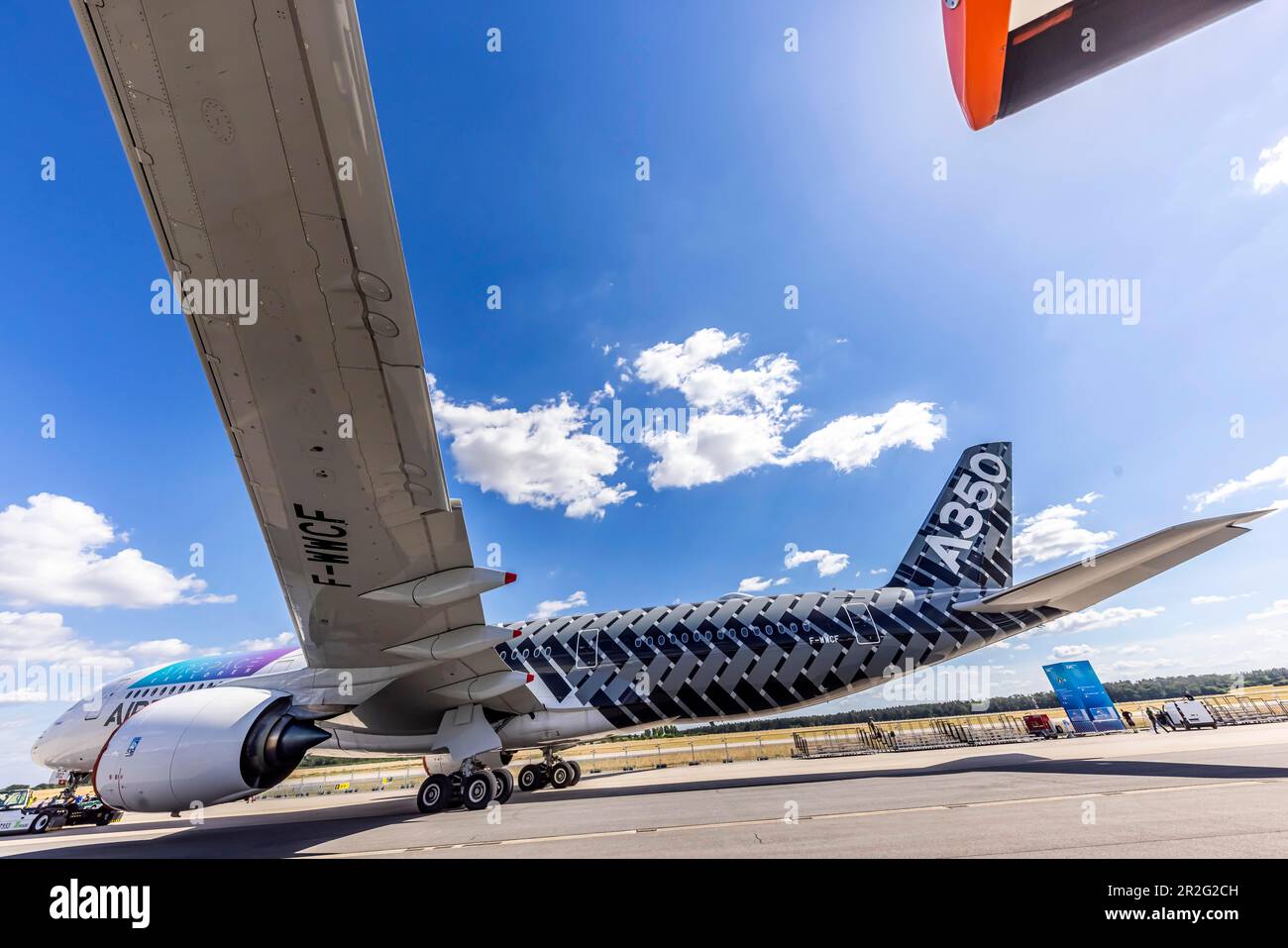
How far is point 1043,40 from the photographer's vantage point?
1.66 metres

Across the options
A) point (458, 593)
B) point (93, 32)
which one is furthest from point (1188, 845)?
point (93, 32)

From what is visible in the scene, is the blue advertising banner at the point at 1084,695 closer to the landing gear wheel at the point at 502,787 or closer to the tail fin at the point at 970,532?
the tail fin at the point at 970,532

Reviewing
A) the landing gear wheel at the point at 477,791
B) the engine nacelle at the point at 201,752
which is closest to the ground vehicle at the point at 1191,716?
the landing gear wheel at the point at 477,791

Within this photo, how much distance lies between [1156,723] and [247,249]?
30.1 m

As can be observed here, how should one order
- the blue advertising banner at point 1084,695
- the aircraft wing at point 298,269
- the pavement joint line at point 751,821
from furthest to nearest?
the blue advertising banner at point 1084,695
the pavement joint line at point 751,821
the aircraft wing at point 298,269

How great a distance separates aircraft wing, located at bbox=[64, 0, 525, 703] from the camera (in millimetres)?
3248

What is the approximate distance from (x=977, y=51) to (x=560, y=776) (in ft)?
53.5

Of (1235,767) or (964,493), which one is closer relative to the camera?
(1235,767)

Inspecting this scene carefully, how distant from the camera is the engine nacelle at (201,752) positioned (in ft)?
20.0

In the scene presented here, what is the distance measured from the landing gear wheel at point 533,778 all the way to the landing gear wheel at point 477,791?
16.4ft

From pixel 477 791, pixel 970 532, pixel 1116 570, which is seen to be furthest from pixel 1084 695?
pixel 477 791
